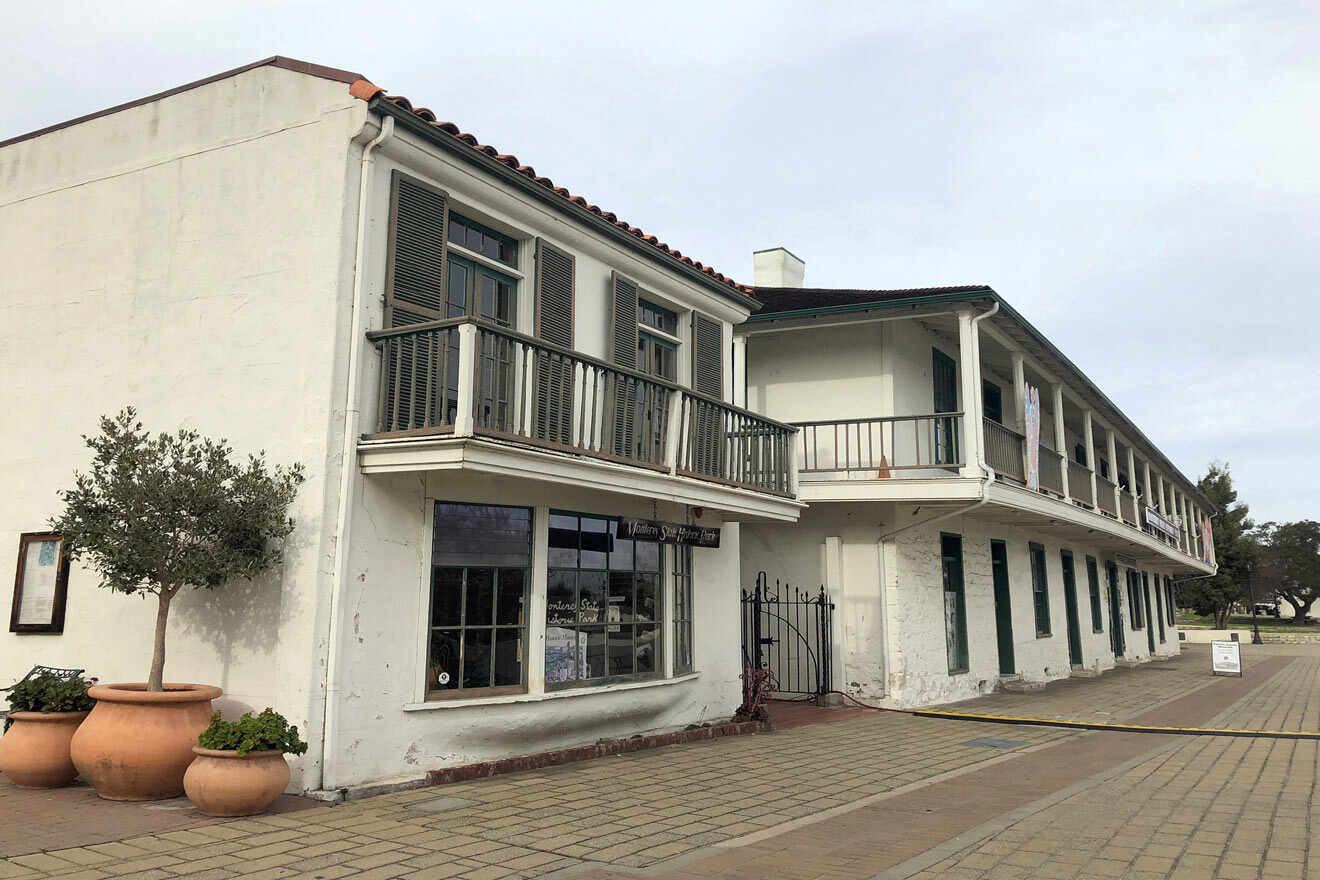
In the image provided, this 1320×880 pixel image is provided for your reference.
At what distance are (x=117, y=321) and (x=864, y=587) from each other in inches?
405

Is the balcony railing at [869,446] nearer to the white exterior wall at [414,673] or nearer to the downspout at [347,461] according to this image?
the white exterior wall at [414,673]

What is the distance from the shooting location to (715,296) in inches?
490

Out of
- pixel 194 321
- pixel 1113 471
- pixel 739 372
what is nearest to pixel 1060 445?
pixel 1113 471

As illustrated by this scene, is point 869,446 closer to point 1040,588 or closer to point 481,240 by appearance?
point 481,240

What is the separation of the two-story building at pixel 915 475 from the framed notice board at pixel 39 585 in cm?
833

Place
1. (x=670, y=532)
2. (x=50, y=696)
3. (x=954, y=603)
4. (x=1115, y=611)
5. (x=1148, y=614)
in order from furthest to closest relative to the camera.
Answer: (x=1148, y=614), (x=1115, y=611), (x=954, y=603), (x=670, y=532), (x=50, y=696)

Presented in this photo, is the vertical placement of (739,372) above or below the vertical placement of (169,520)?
above

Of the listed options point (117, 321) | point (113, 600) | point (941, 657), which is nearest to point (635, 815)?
point (113, 600)

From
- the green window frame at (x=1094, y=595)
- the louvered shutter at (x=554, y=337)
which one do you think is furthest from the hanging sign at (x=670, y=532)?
the green window frame at (x=1094, y=595)

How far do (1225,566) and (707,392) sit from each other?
5050 centimetres

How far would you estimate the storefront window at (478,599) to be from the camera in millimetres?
8273

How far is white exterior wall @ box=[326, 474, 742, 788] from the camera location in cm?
746

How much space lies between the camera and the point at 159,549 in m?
7.01

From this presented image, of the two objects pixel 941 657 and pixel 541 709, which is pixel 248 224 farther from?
pixel 941 657
